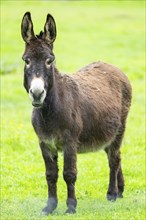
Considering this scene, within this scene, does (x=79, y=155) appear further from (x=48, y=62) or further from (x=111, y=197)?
(x=48, y=62)

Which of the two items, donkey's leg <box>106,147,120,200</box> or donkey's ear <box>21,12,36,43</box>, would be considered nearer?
donkey's ear <box>21,12,36,43</box>

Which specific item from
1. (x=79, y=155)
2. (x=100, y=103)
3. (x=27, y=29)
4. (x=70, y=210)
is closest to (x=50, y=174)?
(x=70, y=210)

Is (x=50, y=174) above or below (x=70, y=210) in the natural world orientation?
above

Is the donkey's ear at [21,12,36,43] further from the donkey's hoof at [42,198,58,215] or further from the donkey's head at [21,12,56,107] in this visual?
the donkey's hoof at [42,198,58,215]

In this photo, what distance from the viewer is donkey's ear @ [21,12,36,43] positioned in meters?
8.82

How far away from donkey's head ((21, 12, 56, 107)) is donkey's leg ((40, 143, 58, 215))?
1.08m

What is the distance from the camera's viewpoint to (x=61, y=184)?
487 inches

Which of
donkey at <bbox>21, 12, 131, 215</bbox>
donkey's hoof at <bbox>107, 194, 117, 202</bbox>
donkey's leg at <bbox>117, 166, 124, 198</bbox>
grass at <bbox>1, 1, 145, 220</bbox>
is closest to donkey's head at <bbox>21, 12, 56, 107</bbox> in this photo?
donkey at <bbox>21, 12, 131, 215</bbox>

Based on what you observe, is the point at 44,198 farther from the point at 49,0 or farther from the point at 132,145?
the point at 49,0

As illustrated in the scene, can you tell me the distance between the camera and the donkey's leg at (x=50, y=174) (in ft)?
30.9

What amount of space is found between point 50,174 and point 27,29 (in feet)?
7.55

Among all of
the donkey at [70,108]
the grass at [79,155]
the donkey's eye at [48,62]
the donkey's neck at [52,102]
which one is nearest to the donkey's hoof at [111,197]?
the donkey at [70,108]

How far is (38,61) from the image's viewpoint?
860 centimetres

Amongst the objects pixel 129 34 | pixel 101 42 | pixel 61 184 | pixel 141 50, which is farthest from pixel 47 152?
pixel 129 34
